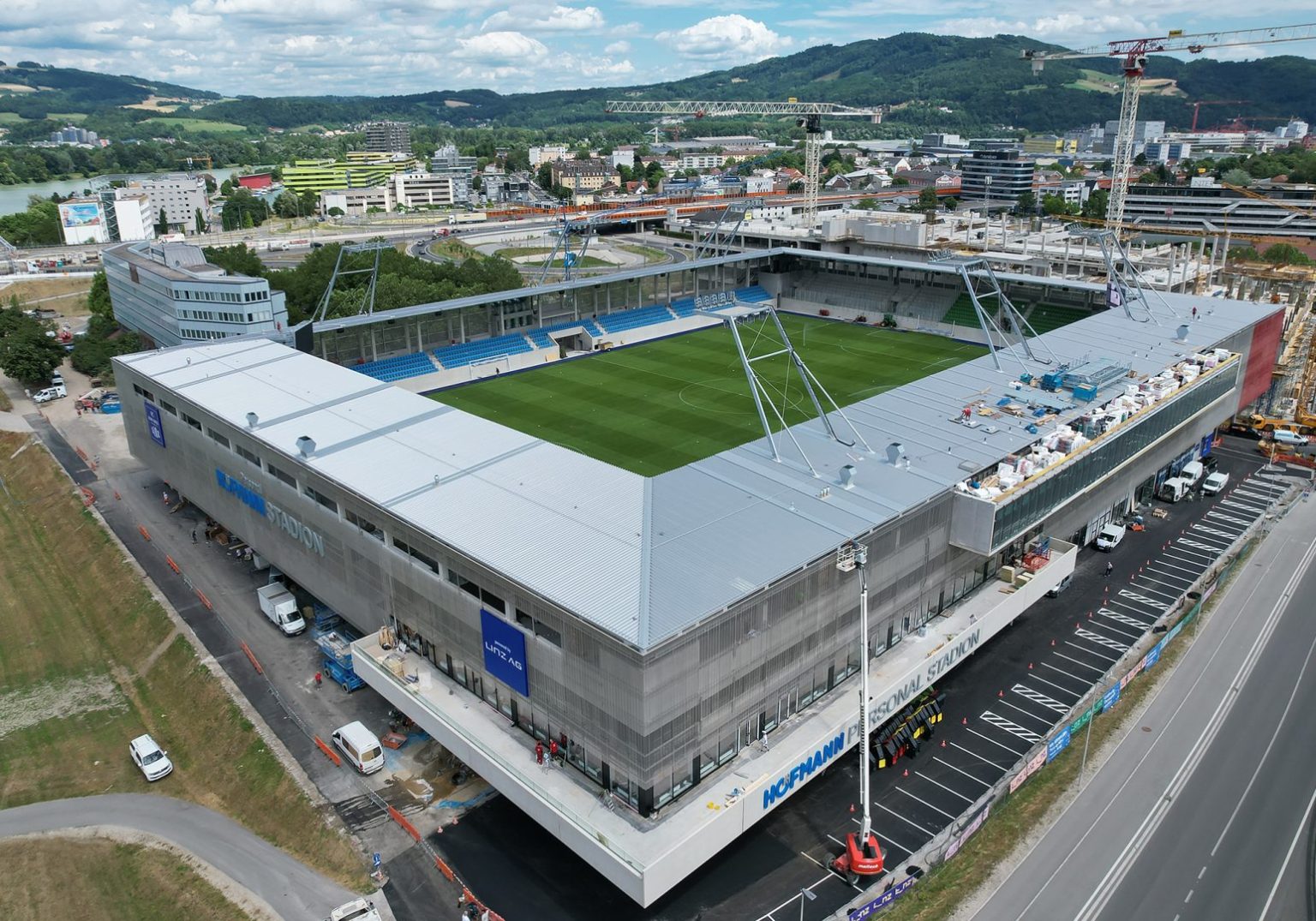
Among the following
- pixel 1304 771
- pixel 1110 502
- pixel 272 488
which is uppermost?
pixel 272 488

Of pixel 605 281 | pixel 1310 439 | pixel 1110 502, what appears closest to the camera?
pixel 1110 502

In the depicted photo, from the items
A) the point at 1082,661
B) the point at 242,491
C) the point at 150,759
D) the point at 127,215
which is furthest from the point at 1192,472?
the point at 127,215

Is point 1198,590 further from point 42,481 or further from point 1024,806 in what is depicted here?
point 42,481

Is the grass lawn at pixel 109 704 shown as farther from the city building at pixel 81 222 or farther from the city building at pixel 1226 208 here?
the city building at pixel 81 222

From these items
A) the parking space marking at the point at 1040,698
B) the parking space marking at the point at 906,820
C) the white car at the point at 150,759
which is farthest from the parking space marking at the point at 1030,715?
the white car at the point at 150,759

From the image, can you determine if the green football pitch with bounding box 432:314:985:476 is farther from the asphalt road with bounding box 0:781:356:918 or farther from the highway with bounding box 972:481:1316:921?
the asphalt road with bounding box 0:781:356:918

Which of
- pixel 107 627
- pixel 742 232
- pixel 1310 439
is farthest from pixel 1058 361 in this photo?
pixel 742 232
